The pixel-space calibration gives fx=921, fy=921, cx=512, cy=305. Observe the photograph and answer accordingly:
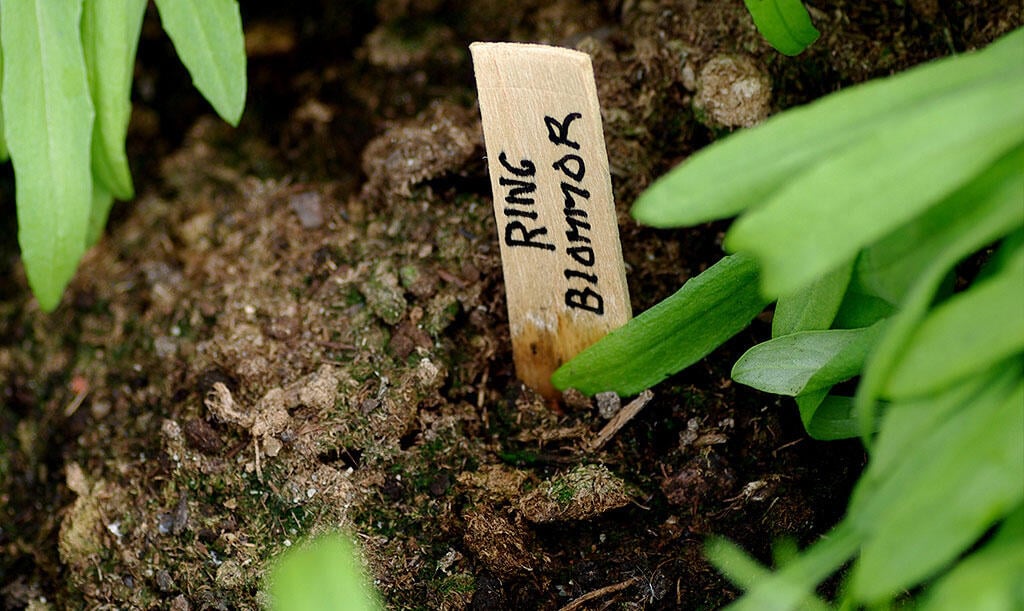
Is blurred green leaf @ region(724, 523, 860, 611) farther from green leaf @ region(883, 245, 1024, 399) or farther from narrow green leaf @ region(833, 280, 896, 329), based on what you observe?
narrow green leaf @ region(833, 280, 896, 329)

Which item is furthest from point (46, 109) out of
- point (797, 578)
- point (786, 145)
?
point (797, 578)

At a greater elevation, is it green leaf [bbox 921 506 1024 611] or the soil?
green leaf [bbox 921 506 1024 611]

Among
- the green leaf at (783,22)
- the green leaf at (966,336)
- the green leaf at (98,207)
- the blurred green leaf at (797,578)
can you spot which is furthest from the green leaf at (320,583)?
the green leaf at (98,207)

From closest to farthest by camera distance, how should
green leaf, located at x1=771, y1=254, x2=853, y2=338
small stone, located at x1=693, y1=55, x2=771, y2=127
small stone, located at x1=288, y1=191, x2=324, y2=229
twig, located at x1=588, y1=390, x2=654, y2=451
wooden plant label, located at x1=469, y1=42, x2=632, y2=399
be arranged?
green leaf, located at x1=771, y1=254, x2=853, y2=338 < wooden plant label, located at x1=469, y1=42, x2=632, y2=399 < twig, located at x1=588, y1=390, x2=654, y2=451 < small stone, located at x1=693, y1=55, x2=771, y2=127 < small stone, located at x1=288, y1=191, x2=324, y2=229

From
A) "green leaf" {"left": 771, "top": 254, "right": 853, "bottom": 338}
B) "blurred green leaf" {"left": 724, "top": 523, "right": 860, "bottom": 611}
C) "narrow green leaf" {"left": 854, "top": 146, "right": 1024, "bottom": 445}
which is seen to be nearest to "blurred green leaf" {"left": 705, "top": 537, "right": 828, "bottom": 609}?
"blurred green leaf" {"left": 724, "top": 523, "right": 860, "bottom": 611}

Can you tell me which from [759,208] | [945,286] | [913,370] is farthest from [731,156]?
[945,286]

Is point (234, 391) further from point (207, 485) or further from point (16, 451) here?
point (16, 451)

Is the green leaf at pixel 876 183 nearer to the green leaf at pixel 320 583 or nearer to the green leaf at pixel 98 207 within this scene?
the green leaf at pixel 320 583
